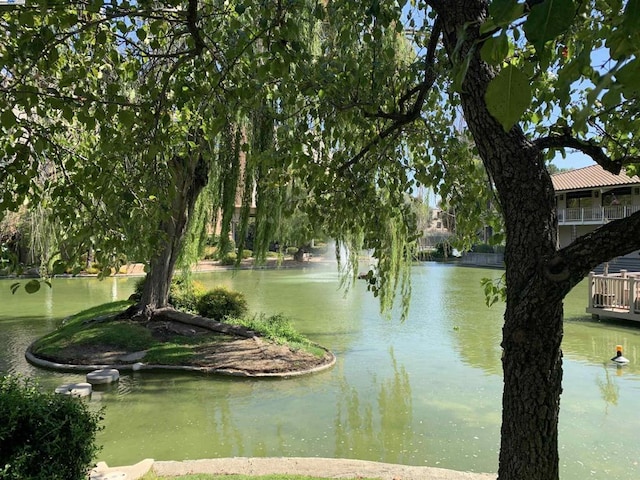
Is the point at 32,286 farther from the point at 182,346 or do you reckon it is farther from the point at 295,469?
the point at 182,346

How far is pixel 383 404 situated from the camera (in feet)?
24.2

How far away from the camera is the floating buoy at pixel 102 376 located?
8055 mm

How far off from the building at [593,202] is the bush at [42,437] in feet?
85.9

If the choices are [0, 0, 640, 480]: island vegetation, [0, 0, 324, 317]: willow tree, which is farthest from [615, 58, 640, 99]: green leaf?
[0, 0, 324, 317]: willow tree

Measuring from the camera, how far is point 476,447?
5.83m

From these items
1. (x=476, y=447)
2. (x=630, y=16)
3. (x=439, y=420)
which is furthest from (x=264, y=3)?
(x=439, y=420)

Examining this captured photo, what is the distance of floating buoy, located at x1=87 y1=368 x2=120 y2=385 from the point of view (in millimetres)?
8055

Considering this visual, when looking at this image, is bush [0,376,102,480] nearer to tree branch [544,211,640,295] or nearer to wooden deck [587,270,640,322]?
tree branch [544,211,640,295]

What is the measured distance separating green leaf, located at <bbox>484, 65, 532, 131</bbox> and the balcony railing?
28.8 metres

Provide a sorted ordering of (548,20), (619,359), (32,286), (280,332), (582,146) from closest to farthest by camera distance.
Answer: (548,20), (582,146), (32,286), (619,359), (280,332)

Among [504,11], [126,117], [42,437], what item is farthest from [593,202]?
[504,11]

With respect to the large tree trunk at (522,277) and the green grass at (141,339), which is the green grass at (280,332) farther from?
the large tree trunk at (522,277)

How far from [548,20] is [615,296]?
14636mm

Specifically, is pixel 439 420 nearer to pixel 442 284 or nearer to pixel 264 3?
pixel 264 3
